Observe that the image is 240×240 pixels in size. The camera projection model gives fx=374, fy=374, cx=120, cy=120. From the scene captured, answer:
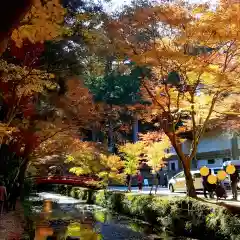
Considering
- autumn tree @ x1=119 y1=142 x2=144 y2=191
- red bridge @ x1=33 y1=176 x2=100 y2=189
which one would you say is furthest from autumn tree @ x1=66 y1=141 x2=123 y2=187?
red bridge @ x1=33 y1=176 x2=100 y2=189

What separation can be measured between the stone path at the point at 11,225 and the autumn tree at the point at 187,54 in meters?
6.07

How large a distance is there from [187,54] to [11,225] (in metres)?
8.22

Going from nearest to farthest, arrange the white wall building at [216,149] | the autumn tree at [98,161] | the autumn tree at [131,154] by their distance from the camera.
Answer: the autumn tree at [131,154]
the autumn tree at [98,161]
the white wall building at [216,149]

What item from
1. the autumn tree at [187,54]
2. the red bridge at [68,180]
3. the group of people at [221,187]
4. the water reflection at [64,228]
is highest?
the autumn tree at [187,54]

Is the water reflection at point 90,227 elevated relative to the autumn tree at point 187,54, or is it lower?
lower

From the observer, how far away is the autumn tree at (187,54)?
38.8 ft

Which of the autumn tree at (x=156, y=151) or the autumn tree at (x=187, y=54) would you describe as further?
the autumn tree at (x=156, y=151)

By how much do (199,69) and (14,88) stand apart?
6002 millimetres

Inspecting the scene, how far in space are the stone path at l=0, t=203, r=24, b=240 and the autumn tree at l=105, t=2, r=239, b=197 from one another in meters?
6.07

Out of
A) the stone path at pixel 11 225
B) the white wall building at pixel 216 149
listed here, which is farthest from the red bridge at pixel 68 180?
the stone path at pixel 11 225

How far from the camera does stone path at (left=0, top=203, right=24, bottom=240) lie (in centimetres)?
1042

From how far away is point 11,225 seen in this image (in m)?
12.4

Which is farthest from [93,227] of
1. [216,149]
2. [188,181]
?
[216,149]

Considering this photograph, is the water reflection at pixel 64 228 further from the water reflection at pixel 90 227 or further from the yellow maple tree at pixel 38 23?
the yellow maple tree at pixel 38 23
